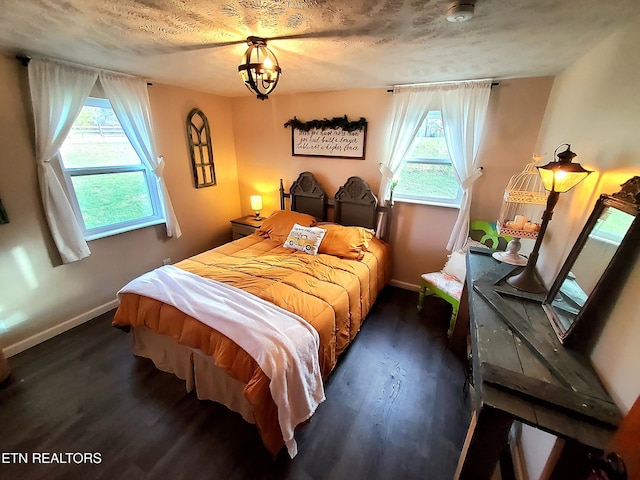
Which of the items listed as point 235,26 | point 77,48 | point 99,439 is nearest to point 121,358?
point 99,439

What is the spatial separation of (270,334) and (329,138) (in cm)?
242

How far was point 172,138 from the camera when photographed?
117 inches

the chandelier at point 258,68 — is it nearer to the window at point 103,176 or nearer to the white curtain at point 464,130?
the white curtain at point 464,130

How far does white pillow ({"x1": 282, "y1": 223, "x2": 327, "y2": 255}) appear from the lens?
270 centimetres

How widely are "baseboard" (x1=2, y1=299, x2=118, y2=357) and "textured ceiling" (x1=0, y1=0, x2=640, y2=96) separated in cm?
218

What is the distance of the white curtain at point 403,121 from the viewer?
251cm

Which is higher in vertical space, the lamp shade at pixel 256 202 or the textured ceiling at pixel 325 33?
the textured ceiling at pixel 325 33

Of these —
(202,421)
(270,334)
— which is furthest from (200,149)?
(202,421)

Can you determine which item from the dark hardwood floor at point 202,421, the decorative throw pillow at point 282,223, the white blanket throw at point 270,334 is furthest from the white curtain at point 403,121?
the white blanket throw at point 270,334

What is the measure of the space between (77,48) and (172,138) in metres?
1.24

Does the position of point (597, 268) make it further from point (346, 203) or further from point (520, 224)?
point (346, 203)

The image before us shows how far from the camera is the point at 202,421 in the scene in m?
1.63

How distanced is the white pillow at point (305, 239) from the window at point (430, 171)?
1.09 metres

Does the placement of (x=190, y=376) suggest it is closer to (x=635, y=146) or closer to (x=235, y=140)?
(x=635, y=146)
